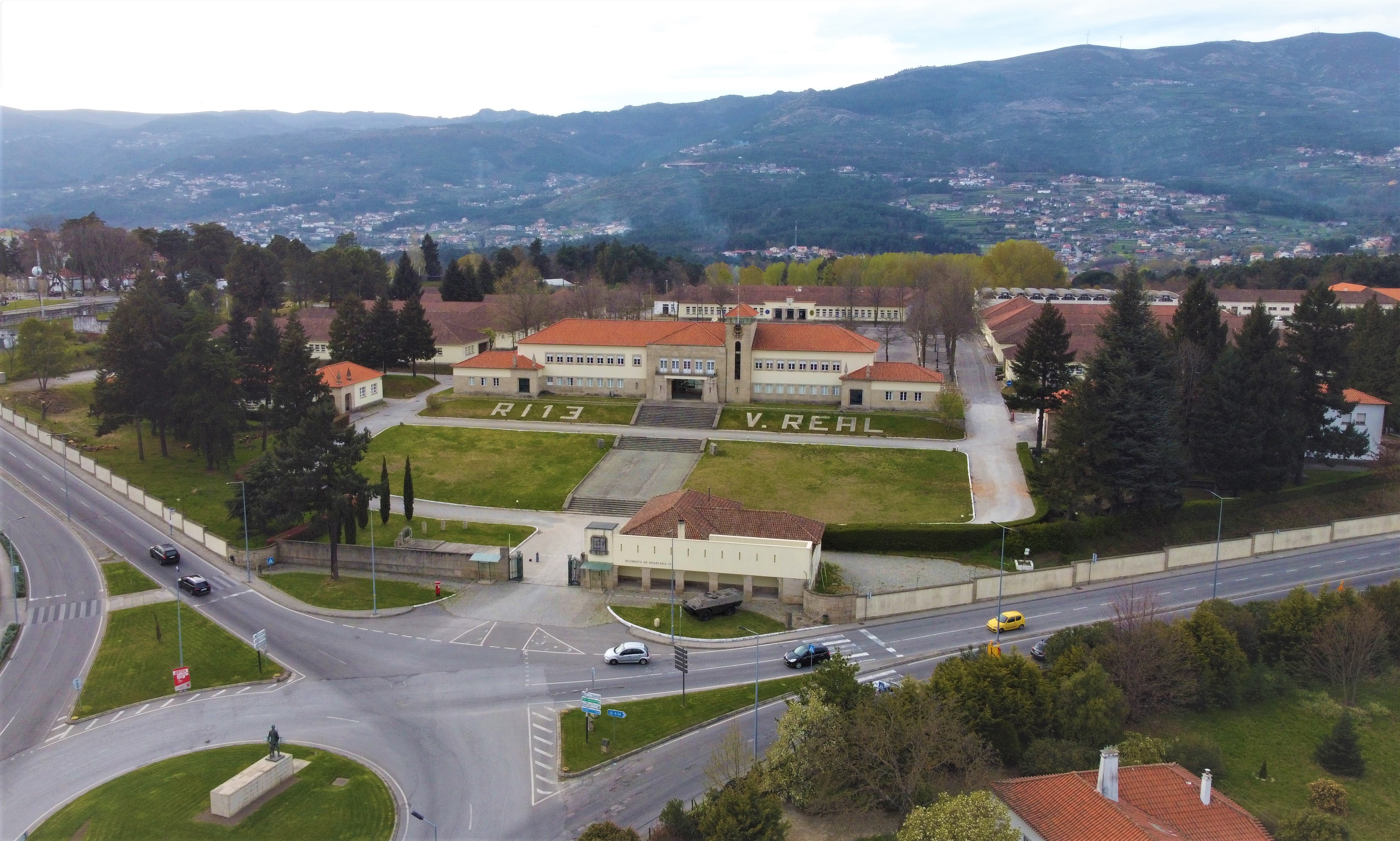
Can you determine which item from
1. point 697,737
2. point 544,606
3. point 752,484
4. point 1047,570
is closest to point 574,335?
point 752,484

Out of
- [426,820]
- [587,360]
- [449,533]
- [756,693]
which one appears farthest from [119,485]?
[756,693]

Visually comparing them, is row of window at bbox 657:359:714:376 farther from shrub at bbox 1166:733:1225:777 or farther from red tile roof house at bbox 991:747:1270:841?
red tile roof house at bbox 991:747:1270:841

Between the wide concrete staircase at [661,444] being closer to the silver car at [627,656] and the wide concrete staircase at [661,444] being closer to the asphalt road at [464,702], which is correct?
the asphalt road at [464,702]

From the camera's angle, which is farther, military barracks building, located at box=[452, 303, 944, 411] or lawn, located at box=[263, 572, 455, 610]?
military barracks building, located at box=[452, 303, 944, 411]

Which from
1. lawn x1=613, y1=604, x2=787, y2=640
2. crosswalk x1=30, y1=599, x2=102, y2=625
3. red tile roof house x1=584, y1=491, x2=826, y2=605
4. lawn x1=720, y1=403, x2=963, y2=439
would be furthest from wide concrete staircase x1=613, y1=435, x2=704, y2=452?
crosswalk x1=30, y1=599, x2=102, y2=625

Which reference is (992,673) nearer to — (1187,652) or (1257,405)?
Answer: (1187,652)

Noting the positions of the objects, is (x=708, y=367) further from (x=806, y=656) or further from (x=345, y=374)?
(x=806, y=656)
